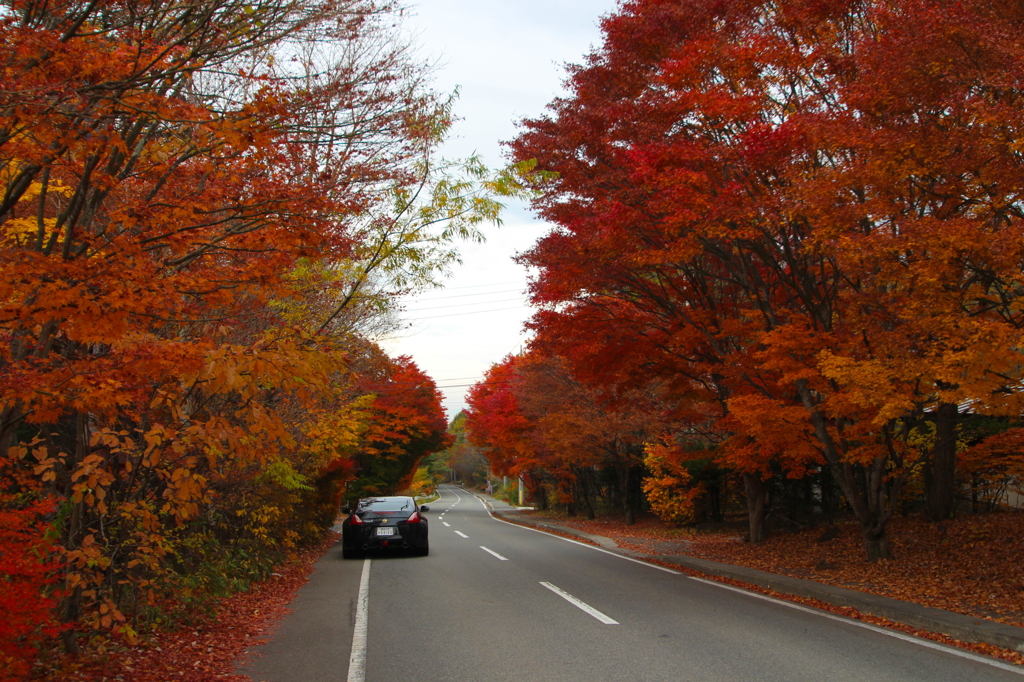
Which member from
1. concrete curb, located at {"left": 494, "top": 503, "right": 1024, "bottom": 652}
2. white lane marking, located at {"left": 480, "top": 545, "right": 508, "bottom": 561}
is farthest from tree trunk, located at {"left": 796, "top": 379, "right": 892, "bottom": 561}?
white lane marking, located at {"left": 480, "top": 545, "right": 508, "bottom": 561}

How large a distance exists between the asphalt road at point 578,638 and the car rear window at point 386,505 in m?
4.05

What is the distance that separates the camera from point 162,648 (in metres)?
6.66

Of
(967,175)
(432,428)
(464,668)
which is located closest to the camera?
(464,668)

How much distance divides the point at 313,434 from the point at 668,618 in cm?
831

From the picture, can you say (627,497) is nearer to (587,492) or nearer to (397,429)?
(587,492)

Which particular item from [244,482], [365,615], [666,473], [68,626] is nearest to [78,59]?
[68,626]

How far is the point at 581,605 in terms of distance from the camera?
8969 millimetres

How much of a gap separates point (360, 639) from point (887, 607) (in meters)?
6.04

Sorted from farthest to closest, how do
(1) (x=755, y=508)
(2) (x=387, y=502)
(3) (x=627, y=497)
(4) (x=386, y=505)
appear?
1. (3) (x=627, y=497)
2. (1) (x=755, y=508)
3. (2) (x=387, y=502)
4. (4) (x=386, y=505)

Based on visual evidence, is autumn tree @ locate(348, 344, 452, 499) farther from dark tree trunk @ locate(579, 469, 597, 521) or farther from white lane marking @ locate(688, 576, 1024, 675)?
white lane marking @ locate(688, 576, 1024, 675)

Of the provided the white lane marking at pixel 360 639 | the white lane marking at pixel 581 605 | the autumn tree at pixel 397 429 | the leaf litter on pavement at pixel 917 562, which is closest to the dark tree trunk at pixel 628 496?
the leaf litter on pavement at pixel 917 562

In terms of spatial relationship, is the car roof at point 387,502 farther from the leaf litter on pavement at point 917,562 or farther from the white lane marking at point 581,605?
the white lane marking at point 581,605

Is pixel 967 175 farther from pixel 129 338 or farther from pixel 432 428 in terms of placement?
pixel 432 428

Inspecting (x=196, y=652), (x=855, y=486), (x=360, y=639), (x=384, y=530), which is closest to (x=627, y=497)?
(x=384, y=530)
